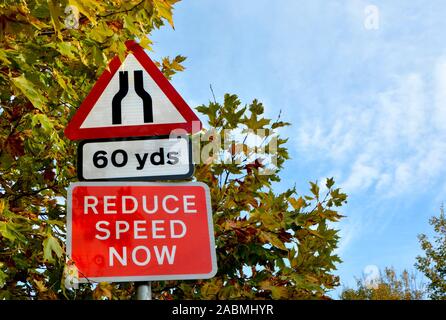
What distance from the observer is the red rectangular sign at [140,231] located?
2.13m

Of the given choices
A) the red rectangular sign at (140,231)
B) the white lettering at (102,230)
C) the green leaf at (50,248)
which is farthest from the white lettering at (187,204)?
the green leaf at (50,248)

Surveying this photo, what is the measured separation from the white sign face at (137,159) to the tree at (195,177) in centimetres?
67

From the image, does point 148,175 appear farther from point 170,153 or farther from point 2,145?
point 2,145

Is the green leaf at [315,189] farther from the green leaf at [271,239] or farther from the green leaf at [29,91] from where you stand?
the green leaf at [29,91]

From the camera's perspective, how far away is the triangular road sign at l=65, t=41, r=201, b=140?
240 centimetres

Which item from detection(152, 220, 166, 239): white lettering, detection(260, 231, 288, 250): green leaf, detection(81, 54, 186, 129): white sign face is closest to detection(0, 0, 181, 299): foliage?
detection(81, 54, 186, 129): white sign face

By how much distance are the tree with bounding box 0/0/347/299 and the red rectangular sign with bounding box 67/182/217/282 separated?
72cm

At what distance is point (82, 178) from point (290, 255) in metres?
1.75

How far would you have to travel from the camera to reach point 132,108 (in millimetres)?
2434

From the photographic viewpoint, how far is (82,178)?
90.0 inches

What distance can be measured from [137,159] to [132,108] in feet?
0.93

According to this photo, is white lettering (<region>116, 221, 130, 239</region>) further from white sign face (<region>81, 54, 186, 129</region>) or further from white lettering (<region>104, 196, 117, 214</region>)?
white sign face (<region>81, 54, 186, 129</region>)
